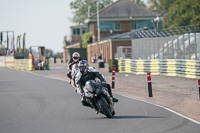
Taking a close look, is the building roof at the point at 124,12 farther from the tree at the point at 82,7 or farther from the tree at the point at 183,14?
the tree at the point at 82,7

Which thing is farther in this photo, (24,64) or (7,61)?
(7,61)

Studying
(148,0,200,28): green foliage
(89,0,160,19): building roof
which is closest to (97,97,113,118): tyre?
(148,0,200,28): green foliage

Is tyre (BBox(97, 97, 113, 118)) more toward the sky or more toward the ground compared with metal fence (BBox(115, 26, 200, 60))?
more toward the ground

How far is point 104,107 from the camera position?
13633 millimetres

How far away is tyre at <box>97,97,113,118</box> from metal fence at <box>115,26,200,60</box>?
16.6m

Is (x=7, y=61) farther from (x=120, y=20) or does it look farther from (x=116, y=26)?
(x=120, y=20)

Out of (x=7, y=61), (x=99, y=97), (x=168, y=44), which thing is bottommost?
(x=99, y=97)

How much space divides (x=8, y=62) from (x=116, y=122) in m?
71.5

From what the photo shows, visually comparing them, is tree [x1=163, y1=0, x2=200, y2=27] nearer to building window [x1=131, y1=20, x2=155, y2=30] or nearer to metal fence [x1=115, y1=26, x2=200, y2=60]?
building window [x1=131, y1=20, x2=155, y2=30]

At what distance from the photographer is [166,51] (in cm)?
3516

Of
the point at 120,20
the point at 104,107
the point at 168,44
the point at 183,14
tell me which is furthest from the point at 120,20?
the point at 104,107

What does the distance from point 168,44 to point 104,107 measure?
2181 centimetres

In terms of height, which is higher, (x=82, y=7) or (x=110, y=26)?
(x=82, y=7)

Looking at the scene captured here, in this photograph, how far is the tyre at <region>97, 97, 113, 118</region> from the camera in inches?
537
